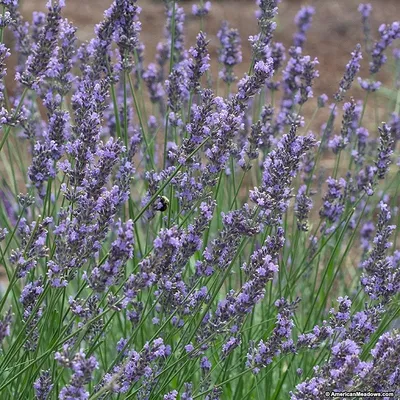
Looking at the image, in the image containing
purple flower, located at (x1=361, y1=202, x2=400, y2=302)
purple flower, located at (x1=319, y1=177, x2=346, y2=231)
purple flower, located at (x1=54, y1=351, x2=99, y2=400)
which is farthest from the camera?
purple flower, located at (x1=319, y1=177, x2=346, y2=231)

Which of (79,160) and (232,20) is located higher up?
(232,20)

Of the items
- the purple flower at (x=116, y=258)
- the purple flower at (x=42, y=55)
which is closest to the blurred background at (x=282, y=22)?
the purple flower at (x=42, y=55)

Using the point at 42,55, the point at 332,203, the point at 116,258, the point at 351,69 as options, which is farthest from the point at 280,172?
the point at 351,69

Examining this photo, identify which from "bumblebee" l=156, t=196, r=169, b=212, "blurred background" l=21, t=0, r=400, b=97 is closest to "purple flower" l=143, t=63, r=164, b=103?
"bumblebee" l=156, t=196, r=169, b=212

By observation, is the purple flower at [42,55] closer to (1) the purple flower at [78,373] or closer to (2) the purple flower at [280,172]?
(2) the purple flower at [280,172]

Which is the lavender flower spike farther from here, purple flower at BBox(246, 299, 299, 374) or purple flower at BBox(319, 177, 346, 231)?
purple flower at BBox(246, 299, 299, 374)

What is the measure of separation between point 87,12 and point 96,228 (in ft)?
26.6

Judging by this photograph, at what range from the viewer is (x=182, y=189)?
2510 millimetres

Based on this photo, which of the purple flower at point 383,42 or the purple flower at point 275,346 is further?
the purple flower at point 383,42

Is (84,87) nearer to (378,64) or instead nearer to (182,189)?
(182,189)

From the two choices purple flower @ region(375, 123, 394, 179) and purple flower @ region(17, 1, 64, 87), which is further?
purple flower @ region(375, 123, 394, 179)

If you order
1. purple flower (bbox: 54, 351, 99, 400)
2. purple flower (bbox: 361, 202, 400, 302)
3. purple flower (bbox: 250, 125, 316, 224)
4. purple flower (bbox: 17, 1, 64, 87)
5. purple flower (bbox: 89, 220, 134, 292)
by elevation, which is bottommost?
purple flower (bbox: 54, 351, 99, 400)

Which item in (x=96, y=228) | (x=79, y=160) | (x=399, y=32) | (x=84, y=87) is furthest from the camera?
(x=399, y=32)

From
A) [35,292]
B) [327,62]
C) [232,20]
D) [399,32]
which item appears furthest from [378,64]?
[232,20]
